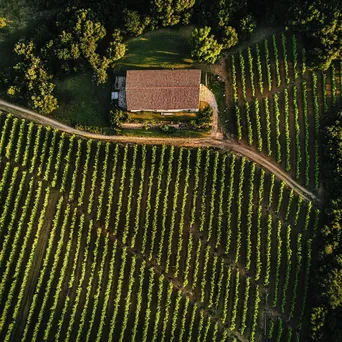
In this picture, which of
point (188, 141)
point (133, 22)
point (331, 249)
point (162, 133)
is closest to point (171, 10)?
point (133, 22)

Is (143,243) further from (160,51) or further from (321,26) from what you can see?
(321,26)

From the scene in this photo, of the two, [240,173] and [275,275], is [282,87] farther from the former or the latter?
[275,275]

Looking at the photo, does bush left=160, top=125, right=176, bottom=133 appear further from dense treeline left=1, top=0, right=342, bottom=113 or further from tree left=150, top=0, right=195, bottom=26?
tree left=150, top=0, right=195, bottom=26

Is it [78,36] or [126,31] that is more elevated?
[126,31]

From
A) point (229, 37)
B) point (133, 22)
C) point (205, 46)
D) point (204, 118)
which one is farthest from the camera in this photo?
point (204, 118)

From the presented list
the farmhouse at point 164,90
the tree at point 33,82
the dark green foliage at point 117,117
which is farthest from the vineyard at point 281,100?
the tree at point 33,82

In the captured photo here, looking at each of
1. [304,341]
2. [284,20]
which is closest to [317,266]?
[304,341]
